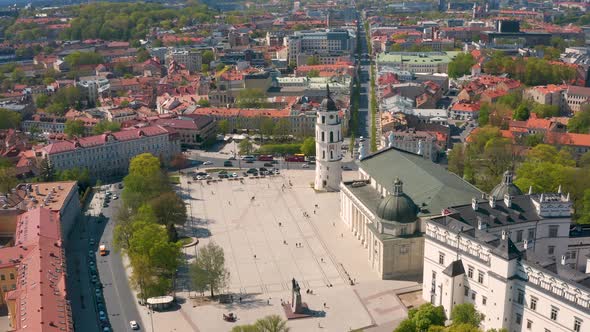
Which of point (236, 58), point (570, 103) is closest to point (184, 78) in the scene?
point (236, 58)

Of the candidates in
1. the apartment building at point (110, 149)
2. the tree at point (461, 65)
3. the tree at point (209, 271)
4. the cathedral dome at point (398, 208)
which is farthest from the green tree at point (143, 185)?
the tree at point (461, 65)

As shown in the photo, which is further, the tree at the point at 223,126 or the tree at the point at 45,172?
the tree at the point at 223,126

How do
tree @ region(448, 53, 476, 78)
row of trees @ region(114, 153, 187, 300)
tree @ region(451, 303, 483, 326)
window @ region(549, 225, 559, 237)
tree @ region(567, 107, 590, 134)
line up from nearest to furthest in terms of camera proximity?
Answer: tree @ region(451, 303, 483, 326)
row of trees @ region(114, 153, 187, 300)
window @ region(549, 225, 559, 237)
tree @ region(567, 107, 590, 134)
tree @ region(448, 53, 476, 78)

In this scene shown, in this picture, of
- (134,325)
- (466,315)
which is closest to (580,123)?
(466,315)

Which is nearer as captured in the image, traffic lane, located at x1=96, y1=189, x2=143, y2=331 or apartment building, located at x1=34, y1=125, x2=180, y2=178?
traffic lane, located at x1=96, y1=189, x2=143, y2=331

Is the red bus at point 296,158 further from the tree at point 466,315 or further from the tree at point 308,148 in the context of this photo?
the tree at point 466,315

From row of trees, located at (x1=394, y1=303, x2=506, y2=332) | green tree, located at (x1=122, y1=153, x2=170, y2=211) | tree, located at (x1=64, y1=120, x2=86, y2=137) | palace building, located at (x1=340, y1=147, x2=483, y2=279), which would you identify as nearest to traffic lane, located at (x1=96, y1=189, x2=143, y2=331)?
green tree, located at (x1=122, y1=153, x2=170, y2=211)

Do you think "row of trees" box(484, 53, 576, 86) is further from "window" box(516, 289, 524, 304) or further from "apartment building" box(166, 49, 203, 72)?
"window" box(516, 289, 524, 304)
